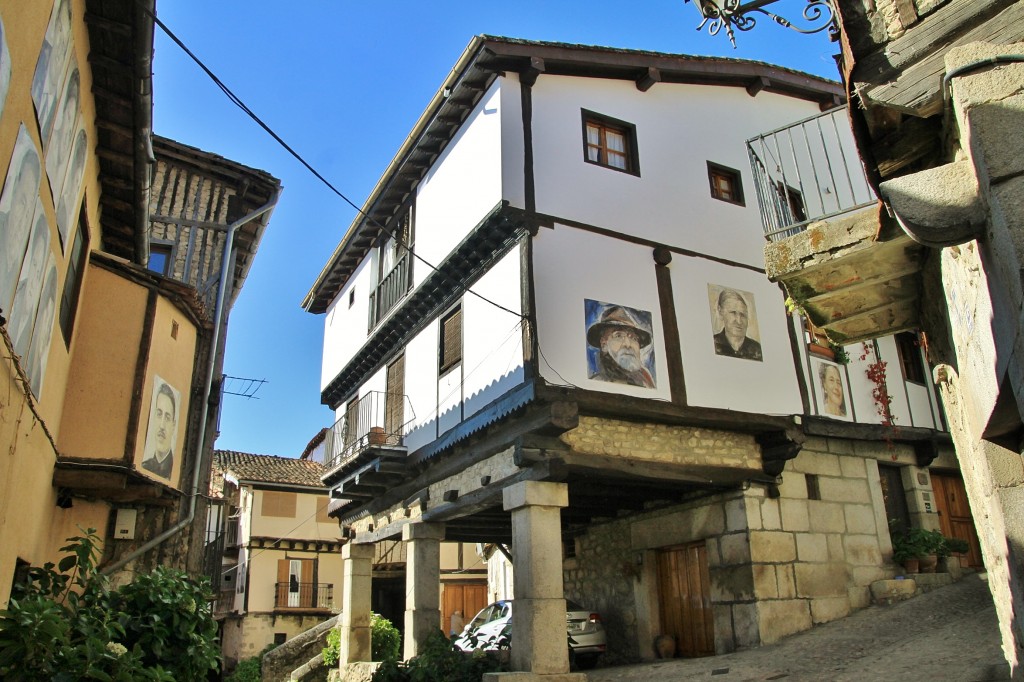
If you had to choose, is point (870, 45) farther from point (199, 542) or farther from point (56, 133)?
point (199, 542)

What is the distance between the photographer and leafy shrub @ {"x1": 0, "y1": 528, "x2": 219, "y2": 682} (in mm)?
→ 4500

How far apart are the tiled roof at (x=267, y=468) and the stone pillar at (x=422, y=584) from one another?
605 inches

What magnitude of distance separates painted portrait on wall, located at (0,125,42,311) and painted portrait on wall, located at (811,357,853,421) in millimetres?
10768

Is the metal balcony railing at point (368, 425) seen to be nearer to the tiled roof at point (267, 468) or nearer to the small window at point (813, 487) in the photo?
the small window at point (813, 487)

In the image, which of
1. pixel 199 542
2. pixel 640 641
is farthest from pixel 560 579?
pixel 199 542

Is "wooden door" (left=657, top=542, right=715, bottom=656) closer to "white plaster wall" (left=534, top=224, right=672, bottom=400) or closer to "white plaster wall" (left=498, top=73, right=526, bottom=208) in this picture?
"white plaster wall" (left=534, top=224, right=672, bottom=400)

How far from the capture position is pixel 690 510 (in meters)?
11.6

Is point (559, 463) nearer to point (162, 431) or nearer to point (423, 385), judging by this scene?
point (423, 385)

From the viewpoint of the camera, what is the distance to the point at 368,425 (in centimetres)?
1483

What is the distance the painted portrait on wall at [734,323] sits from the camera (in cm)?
1147

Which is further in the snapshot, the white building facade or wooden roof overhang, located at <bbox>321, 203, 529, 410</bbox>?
wooden roof overhang, located at <bbox>321, 203, 529, 410</bbox>

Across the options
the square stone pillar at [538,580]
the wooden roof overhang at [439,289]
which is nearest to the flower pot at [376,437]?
the wooden roof overhang at [439,289]

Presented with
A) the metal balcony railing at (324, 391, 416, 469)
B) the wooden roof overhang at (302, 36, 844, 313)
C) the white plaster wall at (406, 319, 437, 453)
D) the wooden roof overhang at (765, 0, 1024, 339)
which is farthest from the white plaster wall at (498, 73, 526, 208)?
the wooden roof overhang at (765, 0, 1024, 339)

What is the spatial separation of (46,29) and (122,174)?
10.0ft
